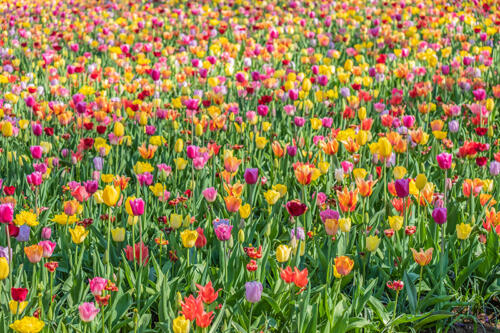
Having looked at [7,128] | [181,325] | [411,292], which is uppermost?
[181,325]

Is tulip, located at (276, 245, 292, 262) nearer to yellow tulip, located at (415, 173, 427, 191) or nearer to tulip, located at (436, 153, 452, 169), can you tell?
yellow tulip, located at (415, 173, 427, 191)

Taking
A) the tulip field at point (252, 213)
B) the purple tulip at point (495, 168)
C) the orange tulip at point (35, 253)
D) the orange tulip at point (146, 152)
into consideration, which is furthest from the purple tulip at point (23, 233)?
the purple tulip at point (495, 168)

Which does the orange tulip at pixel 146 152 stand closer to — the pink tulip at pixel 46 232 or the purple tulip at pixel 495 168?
the pink tulip at pixel 46 232

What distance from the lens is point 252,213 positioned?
2760 mm

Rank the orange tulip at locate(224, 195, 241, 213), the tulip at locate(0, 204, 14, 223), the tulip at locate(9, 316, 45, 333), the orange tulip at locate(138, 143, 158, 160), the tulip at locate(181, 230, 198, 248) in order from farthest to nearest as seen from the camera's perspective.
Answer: the orange tulip at locate(138, 143, 158, 160) → the orange tulip at locate(224, 195, 241, 213) → the tulip at locate(181, 230, 198, 248) → the tulip at locate(0, 204, 14, 223) → the tulip at locate(9, 316, 45, 333)

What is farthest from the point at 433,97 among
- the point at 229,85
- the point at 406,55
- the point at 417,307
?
the point at 417,307

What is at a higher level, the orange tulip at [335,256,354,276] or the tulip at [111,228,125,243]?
the orange tulip at [335,256,354,276]

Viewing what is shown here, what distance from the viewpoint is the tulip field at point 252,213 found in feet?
6.90

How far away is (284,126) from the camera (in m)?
4.37

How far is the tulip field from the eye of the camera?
2104 millimetres

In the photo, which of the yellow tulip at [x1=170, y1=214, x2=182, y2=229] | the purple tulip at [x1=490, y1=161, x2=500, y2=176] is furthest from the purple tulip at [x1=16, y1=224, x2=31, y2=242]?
the purple tulip at [x1=490, y1=161, x2=500, y2=176]

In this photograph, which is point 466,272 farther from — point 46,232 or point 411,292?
point 46,232

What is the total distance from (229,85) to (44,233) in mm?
3213

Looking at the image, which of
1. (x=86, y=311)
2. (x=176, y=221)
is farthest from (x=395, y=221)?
(x=86, y=311)
